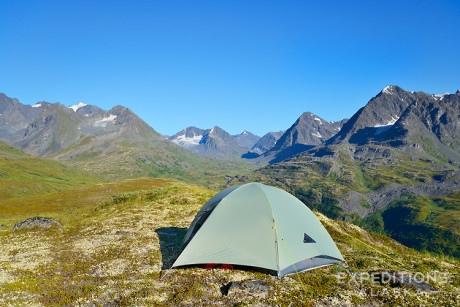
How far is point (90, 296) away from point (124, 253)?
18.9 feet

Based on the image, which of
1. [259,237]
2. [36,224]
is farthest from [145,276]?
[36,224]

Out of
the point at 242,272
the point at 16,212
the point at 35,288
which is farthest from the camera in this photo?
the point at 16,212

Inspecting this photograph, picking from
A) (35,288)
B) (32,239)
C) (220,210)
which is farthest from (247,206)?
(32,239)

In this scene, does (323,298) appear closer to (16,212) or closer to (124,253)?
(124,253)

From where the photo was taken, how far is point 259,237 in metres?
14.7

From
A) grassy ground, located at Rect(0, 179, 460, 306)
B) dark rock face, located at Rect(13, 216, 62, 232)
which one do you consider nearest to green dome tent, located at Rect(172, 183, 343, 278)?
grassy ground, located at Rect(0, 179, 460, 306)

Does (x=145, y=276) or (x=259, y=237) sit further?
(x=259, y=237)

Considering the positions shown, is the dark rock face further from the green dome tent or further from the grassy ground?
the green dome tent

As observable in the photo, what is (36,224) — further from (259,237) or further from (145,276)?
(259,237)

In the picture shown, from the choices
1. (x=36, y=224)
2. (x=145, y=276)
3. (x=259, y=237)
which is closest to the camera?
(x=145, y=276)

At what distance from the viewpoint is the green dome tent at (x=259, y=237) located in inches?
558

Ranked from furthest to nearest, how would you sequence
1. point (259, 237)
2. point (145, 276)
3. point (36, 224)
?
1. point (36, 224)
2. point (259, 237)
3. point (145, 276)

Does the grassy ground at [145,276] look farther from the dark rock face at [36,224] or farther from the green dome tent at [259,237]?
the dark rock face at [36,224]

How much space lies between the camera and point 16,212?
50.7 metres
